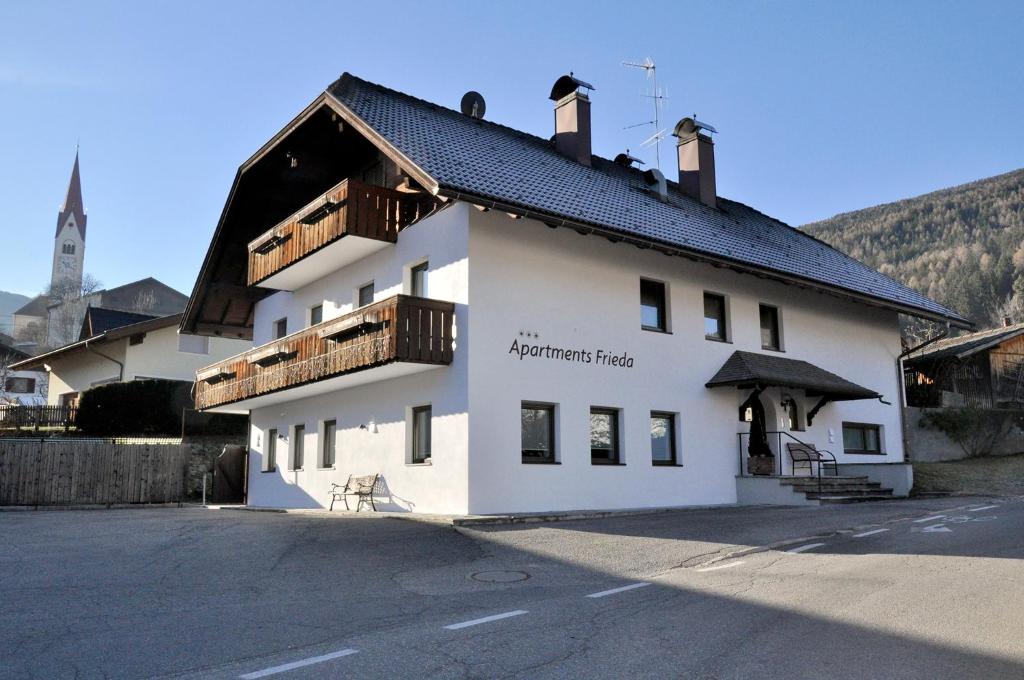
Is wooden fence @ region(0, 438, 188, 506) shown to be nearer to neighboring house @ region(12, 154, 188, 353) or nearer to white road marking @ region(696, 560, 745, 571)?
white road marking @ region(696, 560, 745, 571)

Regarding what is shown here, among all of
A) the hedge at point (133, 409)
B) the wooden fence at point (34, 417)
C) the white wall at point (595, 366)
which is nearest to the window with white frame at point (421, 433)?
the white wall at point (595, 366)

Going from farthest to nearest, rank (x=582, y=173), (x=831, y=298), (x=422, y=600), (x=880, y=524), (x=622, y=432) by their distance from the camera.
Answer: (x=831, y=298) < (x=582, y=173) < (x=622, y=432) < (x=880, y=524) < (x=422, y=600)

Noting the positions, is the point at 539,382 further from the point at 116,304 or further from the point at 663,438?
the point at 116,304

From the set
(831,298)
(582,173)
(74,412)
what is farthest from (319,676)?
(74,412)

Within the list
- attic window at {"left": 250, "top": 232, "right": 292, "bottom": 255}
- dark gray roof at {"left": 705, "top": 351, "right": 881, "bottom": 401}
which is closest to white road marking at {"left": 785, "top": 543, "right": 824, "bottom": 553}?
dark gray roof at {"left": 705, "top": 351, "right": 881, "bottom": 401}

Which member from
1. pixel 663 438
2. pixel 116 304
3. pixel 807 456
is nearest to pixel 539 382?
pixel 663 438

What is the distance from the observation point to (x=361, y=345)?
16.4m

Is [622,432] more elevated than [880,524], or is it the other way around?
[622,432]

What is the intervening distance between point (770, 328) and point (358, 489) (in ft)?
36.5

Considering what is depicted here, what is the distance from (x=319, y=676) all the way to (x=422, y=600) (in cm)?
277

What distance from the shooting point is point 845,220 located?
10294cm

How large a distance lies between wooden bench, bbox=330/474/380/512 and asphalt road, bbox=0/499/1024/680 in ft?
13.0

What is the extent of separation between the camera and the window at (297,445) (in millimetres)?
22105

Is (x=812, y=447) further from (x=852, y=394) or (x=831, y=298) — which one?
(x=831, y=298)
